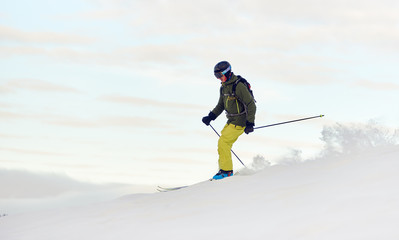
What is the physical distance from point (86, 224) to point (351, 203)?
4.37 metres

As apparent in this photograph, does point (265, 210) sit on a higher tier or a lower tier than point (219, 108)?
lower

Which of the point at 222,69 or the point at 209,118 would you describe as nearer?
the point at 222,69

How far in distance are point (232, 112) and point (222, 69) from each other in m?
0.95

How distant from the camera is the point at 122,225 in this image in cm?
791

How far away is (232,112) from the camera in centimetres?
1109

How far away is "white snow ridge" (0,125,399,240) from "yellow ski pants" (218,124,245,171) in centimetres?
104

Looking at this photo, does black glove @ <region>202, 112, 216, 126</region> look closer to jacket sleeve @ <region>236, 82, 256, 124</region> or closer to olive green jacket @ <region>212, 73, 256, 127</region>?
olive green jacket @ <region>212, 73, 256, 127</region>

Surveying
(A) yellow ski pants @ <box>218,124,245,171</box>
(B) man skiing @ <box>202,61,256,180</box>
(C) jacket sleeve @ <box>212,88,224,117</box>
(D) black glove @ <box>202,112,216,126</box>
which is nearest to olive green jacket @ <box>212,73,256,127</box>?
(B) man skiing @ <box>202,61,256,180</box>

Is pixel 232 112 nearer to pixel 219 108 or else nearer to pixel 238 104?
pixel 238 104

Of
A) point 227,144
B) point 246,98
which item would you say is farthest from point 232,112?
point 227,144

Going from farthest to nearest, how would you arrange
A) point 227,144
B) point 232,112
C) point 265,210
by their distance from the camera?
point 232,112, point 227,144, point 265,210

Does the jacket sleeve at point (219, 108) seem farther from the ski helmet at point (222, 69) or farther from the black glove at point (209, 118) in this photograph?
the ski helmet at point (222, 69)

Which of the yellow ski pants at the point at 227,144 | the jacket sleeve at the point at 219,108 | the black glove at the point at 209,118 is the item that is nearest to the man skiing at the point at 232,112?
the yellow ski pants at the point at 227,144

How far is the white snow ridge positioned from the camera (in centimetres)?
576
